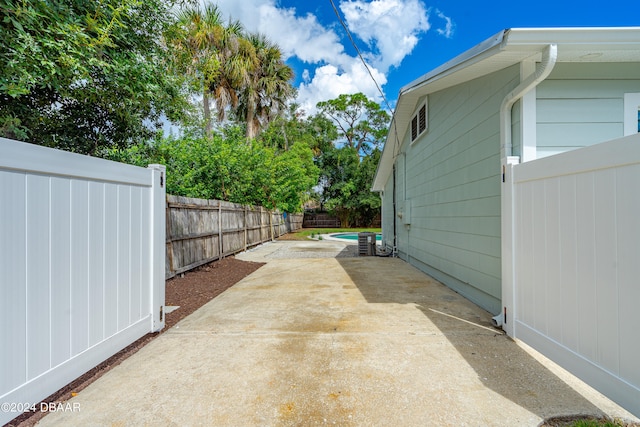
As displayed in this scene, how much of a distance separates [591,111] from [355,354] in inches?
140

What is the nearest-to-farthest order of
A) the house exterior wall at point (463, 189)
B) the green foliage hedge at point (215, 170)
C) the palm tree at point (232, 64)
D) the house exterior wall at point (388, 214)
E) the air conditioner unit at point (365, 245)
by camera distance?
the house exterior wall at point (463, 189) → the air conditioner unit at point (365, 245) → the green foliage hedge at point (215, 170) → the house exterior wall at point (388, 214) → the palm tree at point (232, 64)

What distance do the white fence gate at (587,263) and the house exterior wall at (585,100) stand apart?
116 cm

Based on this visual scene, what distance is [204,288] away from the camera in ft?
16.1

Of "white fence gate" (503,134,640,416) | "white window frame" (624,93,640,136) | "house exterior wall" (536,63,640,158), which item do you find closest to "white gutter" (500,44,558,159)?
"house exterior wall" (536,63,640,158)

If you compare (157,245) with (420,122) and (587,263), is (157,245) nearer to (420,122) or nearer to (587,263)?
(587,263)

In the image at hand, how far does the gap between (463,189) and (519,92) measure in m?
1.64

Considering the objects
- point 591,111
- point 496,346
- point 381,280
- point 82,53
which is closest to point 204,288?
point 381,280

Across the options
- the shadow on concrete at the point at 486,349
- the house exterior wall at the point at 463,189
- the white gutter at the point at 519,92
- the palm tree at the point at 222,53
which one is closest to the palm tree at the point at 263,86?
the palm tree at the point at 222,53

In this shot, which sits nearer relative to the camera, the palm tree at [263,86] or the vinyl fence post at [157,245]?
the vinyl fence post at [157,245]

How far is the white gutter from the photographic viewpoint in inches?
108

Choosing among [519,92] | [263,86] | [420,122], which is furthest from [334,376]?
[263,86]

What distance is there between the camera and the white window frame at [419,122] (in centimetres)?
618

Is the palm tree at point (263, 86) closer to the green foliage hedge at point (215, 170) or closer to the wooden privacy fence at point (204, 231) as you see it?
the green foliage hedge at point (215, 170)

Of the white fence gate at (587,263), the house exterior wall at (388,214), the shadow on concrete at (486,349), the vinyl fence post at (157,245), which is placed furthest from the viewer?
the house exterior wall at (388,214)
